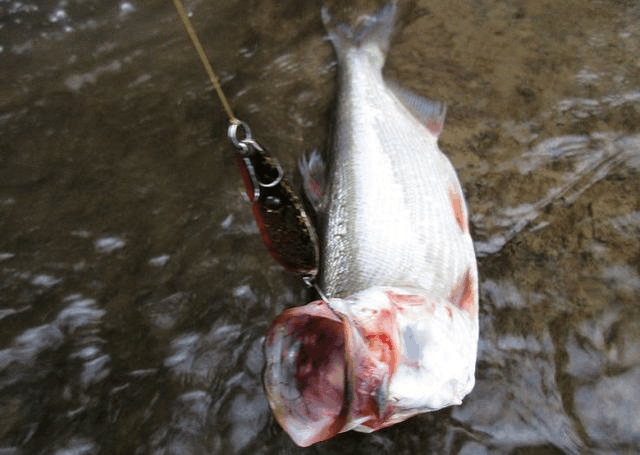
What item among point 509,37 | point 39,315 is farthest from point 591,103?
point 39,315

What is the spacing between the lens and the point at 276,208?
213cm

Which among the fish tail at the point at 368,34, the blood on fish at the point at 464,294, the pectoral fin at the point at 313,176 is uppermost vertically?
the fish tail at the point at 368,34

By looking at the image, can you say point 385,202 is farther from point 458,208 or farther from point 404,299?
point 404,299

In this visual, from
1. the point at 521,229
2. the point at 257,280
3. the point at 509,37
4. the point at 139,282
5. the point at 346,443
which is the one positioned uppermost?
the point at 509,37

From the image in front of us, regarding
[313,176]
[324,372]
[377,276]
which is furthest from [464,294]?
[313,176]

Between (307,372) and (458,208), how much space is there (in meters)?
1.30

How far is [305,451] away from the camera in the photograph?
2.18m

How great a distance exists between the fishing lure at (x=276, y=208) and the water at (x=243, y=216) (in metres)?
0.53

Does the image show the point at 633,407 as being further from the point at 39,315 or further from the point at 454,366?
the point at 39,315

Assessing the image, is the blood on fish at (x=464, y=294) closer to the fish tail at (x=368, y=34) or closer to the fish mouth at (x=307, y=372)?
the fish mouth at (x=307, y=372)

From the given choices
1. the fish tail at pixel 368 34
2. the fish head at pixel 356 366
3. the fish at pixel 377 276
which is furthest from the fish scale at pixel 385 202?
the fish head at pixel 356 366

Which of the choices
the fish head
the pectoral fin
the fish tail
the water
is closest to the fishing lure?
the fish head

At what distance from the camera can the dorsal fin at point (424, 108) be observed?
315cm

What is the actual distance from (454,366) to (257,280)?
1198 mm
